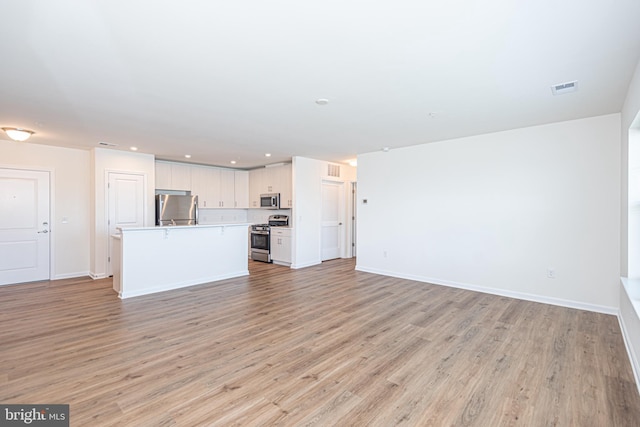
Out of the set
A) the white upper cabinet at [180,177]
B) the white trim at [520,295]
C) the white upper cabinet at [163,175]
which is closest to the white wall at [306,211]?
the white trim at [520,295]

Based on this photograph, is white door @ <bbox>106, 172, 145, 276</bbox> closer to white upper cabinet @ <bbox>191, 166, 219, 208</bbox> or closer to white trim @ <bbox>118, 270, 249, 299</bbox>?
white upper cabinet @ <bbox>191, 166, 219, 208</bbox>

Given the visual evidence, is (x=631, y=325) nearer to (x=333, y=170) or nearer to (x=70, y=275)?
(x=333, y=170)

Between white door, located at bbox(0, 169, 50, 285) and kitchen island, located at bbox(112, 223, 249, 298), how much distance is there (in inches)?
72.1

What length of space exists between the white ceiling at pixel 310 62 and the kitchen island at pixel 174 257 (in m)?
1.72

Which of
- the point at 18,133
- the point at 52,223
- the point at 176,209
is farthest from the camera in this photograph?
the point at 176,209

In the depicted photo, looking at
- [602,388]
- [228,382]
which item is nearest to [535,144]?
[602,388]

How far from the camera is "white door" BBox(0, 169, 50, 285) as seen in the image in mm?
5309

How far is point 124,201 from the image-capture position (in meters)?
6.10

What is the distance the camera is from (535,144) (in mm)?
4344

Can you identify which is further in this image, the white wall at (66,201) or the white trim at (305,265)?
the white trim at (305,265)

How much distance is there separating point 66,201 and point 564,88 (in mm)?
7824

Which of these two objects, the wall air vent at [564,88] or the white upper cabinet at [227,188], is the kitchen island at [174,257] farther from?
the wall air vent at [564,88]

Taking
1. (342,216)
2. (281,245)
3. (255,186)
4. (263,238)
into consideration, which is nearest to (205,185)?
(255,186)

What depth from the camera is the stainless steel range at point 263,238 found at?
24.9ft
